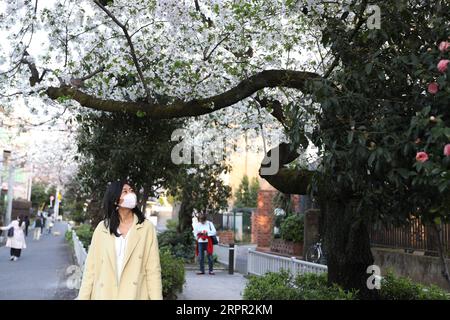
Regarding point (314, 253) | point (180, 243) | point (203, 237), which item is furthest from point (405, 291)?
point (180, 243)

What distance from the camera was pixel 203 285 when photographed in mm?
11617

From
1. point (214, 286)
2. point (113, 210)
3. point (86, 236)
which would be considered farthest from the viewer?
point (86, 236)

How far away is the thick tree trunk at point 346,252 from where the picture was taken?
20.0ft

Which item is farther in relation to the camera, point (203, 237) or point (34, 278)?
point (203, 237)

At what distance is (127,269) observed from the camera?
4.04 metres

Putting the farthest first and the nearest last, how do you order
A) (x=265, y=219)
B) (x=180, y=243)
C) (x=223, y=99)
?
(x=265, y=219) < (x=180, y=243) < (x=223, y=99)

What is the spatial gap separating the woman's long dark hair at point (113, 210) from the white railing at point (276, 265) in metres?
3.93

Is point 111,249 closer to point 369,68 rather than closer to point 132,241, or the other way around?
point 132,241

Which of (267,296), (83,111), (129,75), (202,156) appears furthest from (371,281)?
(202,156)

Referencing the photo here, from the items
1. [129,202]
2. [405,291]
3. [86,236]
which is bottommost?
[405,291]

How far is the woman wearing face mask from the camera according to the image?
13.2ft

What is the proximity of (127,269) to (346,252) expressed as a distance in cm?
304

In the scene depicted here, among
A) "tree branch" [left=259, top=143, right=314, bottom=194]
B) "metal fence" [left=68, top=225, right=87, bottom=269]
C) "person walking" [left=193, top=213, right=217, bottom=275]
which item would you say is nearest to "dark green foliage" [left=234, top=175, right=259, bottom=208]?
"metal fence" [left=68, top=225, right=87, bottom=269]

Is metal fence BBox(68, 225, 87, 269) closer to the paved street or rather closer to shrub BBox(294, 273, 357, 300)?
the paved street
